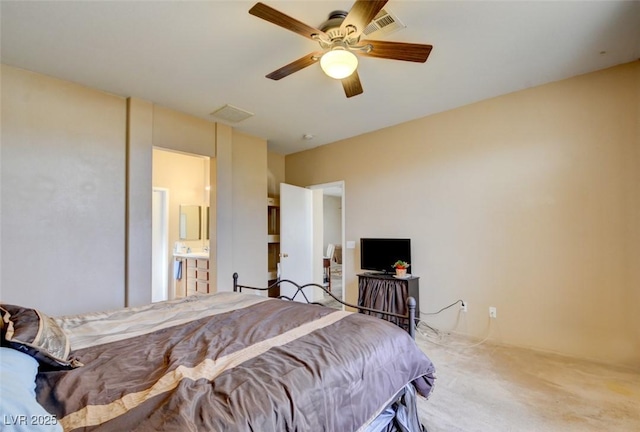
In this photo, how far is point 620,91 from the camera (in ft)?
8.85

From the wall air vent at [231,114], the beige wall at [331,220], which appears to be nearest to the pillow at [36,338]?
the wall air vent at [231,114]

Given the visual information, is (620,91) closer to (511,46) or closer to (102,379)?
(511,46)

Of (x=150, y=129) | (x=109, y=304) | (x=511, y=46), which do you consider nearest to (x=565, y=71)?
(x=511, y=46)

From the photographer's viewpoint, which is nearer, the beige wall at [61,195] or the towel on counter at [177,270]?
the beige wall at [61,195]

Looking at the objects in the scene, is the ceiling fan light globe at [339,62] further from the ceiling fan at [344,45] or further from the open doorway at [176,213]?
the open doorway at [176,213]

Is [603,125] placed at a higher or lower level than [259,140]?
lower

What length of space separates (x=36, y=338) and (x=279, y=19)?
1.83m

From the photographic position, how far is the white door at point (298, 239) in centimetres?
469

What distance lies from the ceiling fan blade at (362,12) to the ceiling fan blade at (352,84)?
0.43m

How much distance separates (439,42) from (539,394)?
8.96 ft

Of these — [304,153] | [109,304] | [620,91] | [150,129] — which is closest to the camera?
[620,91]

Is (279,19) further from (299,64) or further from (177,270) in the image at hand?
(177,270)

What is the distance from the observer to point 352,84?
2.34 metres

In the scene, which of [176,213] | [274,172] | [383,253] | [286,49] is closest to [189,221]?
[176,213]
